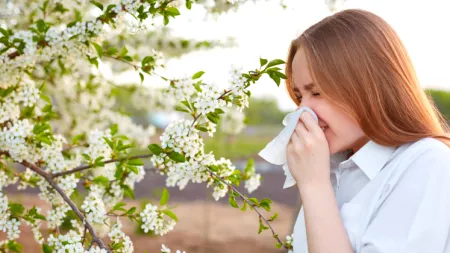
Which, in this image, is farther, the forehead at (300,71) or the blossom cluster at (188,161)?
the blossom cluster at (188,161)

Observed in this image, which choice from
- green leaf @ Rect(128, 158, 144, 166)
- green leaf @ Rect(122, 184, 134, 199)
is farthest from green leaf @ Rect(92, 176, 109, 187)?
green leaf @ Rect(128, 158, 144, 166)

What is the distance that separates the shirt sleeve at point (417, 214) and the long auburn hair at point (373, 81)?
0.48 feet

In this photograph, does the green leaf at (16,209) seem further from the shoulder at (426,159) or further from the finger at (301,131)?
the shoulder at (426,159)

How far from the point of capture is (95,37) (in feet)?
7.66

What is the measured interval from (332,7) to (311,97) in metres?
1.50

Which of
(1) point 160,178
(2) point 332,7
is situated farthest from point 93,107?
(1) point 160,178

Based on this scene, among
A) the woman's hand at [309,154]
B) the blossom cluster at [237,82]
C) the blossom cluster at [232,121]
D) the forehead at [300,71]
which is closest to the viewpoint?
the woman's hand at [309,154]

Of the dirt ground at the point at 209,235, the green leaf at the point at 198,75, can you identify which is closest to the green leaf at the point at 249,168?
the green leaf at the point at 198,75

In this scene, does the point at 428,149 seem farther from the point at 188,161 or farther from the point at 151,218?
the point at 151,218

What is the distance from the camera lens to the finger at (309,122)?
155 cm

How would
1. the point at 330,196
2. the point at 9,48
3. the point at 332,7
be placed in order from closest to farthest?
1. the point at 330,196
2. the point at 9,48
3. the point at 332,7

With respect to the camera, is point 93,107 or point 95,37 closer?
point 95,37

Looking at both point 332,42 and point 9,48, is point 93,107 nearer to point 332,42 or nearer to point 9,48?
point 9,48

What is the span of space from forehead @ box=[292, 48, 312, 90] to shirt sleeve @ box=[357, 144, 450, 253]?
16.0 inches
